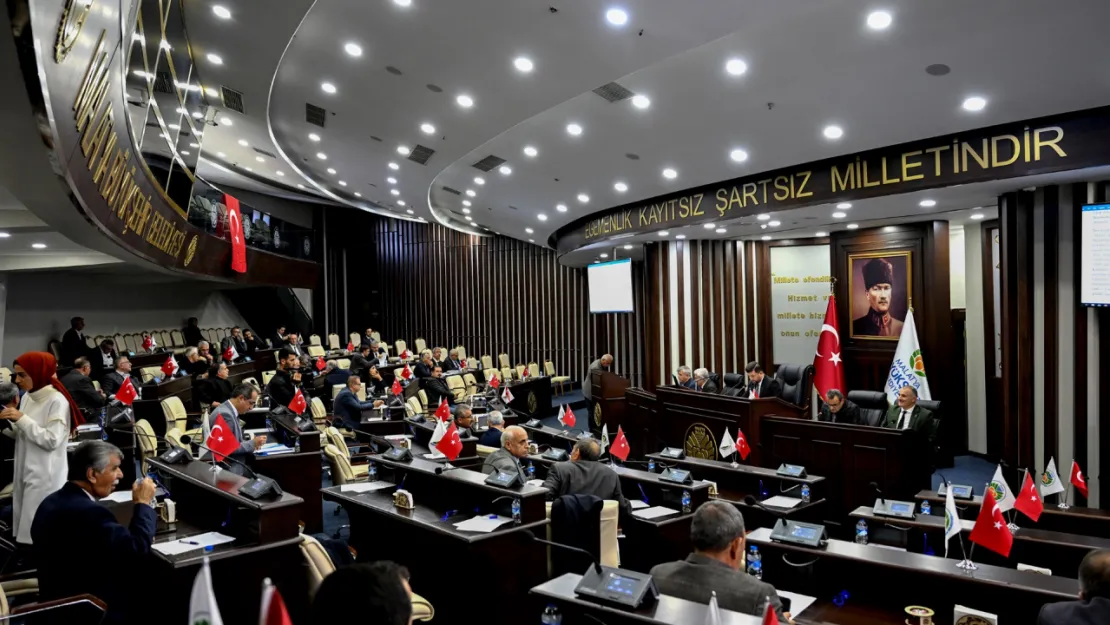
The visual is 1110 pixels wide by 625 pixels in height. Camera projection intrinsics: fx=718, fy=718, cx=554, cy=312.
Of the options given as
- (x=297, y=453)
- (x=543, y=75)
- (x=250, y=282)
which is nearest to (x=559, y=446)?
(x=297, y=453)

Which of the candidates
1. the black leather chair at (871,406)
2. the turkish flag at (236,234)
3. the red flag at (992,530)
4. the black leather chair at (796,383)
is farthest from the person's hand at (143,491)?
the turkish flag at (236,234)

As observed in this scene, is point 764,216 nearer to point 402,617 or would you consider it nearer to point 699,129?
point 699,129

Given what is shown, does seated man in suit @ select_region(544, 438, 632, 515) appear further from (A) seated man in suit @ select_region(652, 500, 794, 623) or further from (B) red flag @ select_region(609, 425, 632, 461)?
(A) seated man in suit @ select_region(652, 500, 794, 623)

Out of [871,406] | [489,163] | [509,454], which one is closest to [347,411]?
[489,163]

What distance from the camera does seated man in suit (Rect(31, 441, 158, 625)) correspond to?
10.3 feet

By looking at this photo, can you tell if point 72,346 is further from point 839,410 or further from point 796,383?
point 839,410

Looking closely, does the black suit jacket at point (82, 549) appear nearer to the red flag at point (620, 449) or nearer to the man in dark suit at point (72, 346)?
the red flag at point (620, 449)

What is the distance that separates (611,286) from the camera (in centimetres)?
1412

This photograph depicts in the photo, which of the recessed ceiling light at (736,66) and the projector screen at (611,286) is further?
the projector screen at (611,286)

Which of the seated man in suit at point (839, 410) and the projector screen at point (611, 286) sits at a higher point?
the projector screen at point (611, 286)

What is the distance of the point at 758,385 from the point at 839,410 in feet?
5.64

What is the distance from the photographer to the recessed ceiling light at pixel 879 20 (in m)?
4.14

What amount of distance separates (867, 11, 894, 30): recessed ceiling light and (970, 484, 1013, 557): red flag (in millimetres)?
2703

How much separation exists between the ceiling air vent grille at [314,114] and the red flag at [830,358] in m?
7.03
